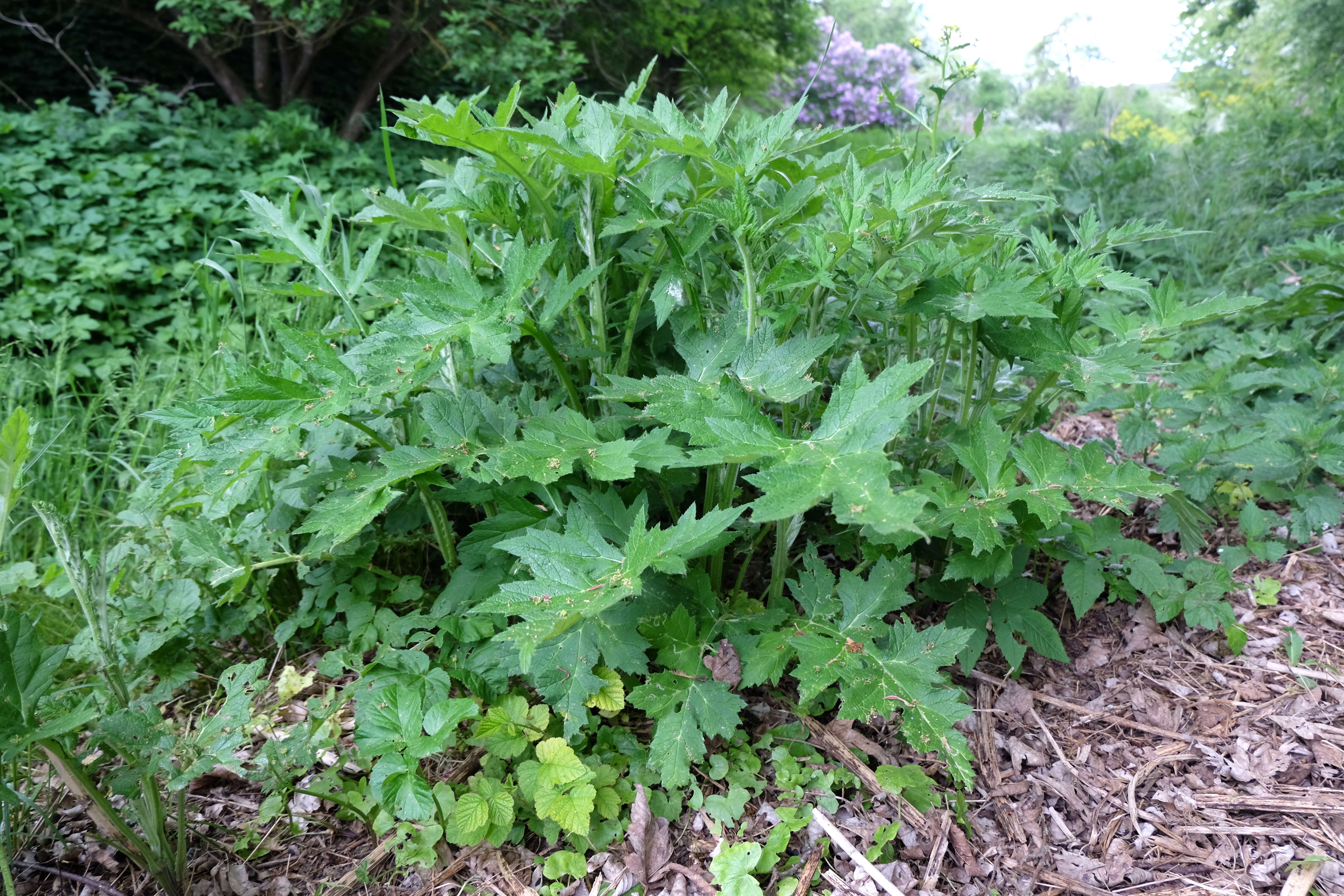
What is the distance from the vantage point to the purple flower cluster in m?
11.5

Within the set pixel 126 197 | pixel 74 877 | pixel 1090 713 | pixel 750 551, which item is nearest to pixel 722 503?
pixel 750 551

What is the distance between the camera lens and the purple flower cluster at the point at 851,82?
37.8 feet

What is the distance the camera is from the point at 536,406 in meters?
1.50

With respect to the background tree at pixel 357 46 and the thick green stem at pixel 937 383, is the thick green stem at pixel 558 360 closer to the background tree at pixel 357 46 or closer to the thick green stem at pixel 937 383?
the thick green stem at pixel 937 383

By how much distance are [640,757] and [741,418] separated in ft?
2.23

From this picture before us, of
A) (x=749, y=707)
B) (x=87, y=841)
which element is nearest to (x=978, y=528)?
(x=749, y=707)

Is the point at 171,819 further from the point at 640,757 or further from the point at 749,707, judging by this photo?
the point at 749,707

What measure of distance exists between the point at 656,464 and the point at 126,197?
5514 millimetres

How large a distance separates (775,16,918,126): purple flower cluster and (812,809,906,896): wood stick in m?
11.2

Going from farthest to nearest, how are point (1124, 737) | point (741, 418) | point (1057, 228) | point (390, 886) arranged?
point (1057, 228), point (1124, 737), point (390, 886), point (741, 418)

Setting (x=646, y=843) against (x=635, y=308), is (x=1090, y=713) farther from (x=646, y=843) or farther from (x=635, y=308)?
(x=635, y=308)

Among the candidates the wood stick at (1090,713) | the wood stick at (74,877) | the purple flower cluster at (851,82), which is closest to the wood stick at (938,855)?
the wood stick at (1090,713)

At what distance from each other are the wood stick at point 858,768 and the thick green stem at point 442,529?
2.60 ft

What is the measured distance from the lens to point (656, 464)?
116 cm
